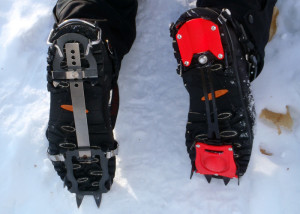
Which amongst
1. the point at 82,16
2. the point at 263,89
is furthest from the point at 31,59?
the point at 263,89

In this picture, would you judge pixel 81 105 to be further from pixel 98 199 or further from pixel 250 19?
pixel 250 19

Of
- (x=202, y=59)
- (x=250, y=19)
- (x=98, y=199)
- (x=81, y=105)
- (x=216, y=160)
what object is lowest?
(x=98, y=199)

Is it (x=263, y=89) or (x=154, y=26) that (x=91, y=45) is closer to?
(x=154, y=26)

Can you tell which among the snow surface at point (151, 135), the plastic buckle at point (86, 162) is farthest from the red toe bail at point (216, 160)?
the plastic buckle at point (86, 162)

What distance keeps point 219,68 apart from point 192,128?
22cm

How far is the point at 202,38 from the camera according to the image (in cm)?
102

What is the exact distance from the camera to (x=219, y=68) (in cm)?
104

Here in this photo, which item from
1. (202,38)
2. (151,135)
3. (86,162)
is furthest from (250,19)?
(86,162)

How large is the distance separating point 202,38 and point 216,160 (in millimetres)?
388

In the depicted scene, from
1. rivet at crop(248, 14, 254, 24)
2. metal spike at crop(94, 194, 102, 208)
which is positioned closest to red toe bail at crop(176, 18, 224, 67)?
rivet at crop(248, 14, 254, 24)

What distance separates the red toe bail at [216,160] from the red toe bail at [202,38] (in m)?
0.28

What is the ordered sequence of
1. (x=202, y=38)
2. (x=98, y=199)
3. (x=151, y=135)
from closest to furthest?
(x=202, y=38)
(x=98, y=199)
(x=151, y=135)

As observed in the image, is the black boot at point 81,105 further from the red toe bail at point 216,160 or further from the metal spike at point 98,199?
the red toe bail at point 216,160

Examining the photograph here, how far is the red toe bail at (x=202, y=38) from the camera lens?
102 centimetres
